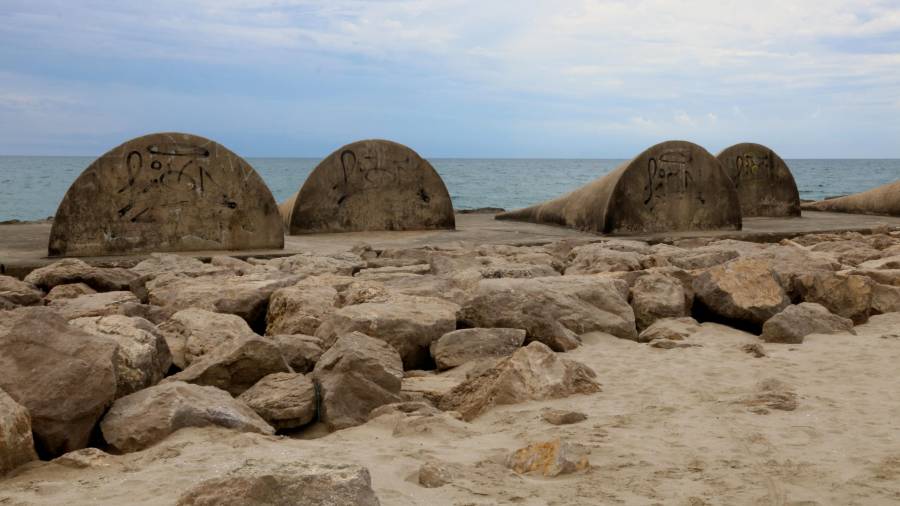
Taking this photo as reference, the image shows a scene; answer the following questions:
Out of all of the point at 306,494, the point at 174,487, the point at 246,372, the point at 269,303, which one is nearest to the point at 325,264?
the point at 269,303

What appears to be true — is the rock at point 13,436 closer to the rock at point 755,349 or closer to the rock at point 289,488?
the rock at point 289,488

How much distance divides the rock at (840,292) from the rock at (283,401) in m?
3.86

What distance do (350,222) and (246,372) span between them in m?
7.09

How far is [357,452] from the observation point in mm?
3172

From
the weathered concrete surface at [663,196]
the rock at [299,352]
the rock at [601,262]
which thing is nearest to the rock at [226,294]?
the rock at [299,352]

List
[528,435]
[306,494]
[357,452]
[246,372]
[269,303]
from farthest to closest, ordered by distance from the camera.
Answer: [269,303] → [246,372] → [528,435] → [357,452] → [306,494]

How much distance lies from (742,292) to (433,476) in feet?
11.9

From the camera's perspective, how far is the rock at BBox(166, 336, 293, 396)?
3.97m

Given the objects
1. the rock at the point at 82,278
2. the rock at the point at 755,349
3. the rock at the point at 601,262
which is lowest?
the rock at the point at 755,349

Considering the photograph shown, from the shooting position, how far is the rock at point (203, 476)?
2324 millimetres

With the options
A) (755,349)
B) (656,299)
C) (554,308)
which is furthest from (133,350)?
(656,299)

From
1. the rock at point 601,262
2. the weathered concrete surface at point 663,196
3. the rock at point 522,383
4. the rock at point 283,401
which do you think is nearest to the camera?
the rock at point 283,401

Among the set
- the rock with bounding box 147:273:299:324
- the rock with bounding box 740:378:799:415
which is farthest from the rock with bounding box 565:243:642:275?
the rock with bounding box 740:378:799:415

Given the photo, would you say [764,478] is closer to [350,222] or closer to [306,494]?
[306,494]
